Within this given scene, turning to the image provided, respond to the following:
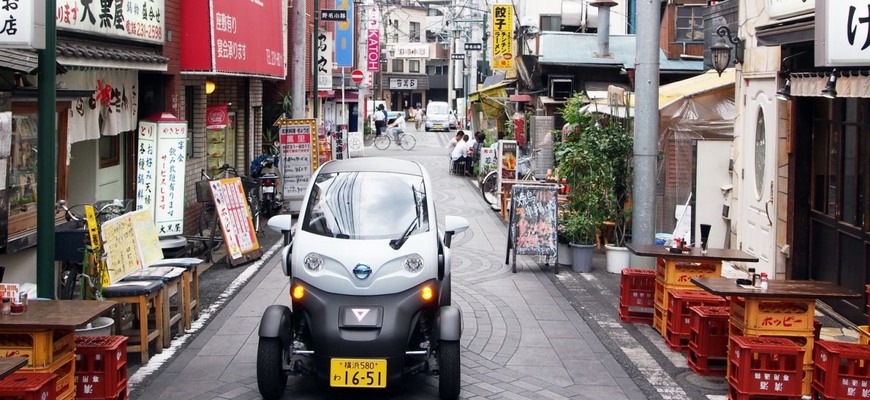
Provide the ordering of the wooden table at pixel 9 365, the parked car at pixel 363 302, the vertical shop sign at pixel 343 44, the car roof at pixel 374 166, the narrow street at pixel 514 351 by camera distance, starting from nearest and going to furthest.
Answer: the wooden table at pixel 9 365 < the parked car at pixel 363 302 < the narrow street at pixel 514 351 < the car roof at pixel 374 166 < the vertical shop sign at pixel 343 44

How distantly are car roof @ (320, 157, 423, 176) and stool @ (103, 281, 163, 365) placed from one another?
6.51ft

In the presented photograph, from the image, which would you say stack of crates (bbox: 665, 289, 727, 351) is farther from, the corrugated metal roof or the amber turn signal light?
the corrugated metal roof

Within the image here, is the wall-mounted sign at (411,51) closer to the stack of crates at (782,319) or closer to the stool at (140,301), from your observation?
the stool at (140,301)

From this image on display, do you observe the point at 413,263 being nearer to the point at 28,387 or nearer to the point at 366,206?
the point at 366,206

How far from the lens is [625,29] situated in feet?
103

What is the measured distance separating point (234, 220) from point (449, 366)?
7.82 meters

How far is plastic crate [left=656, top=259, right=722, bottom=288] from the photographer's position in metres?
Result: 10.2

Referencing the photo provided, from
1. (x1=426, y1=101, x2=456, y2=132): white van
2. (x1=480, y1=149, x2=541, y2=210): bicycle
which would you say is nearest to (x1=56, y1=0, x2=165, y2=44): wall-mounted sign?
(x1=480, y1=149, x2=541, y2=210): bicycle

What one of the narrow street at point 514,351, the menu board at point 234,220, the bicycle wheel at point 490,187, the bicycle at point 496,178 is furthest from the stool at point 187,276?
the bicycle wheel at point 490,187

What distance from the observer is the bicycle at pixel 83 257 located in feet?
29.5

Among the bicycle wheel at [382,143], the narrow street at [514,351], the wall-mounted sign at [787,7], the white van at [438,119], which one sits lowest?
the narrow street at [514,351]

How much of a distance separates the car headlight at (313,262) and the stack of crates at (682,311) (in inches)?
148

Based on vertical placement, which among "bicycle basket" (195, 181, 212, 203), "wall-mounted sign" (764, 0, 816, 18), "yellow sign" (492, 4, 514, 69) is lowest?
"bicycle basket" (195, 181, 212, 203)

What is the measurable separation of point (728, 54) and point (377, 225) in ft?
22.9
